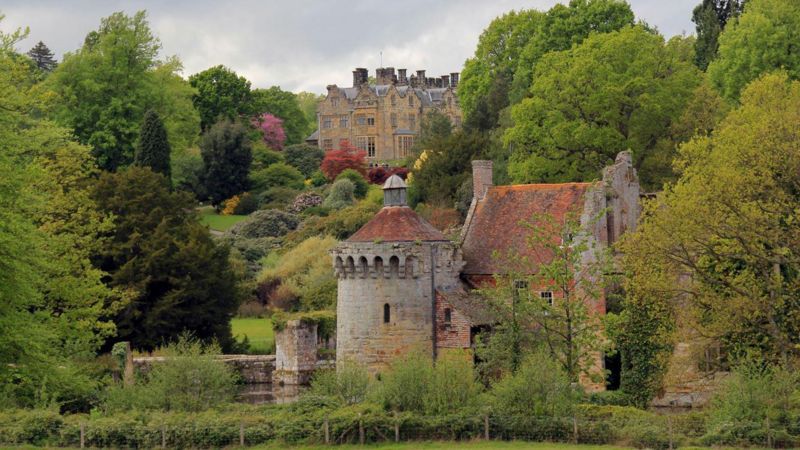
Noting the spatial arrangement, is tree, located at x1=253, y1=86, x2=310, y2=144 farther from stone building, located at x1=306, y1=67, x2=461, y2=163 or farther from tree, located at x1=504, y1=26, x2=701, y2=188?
tree, located at x1=504, y1=26, x2=701, y2=188

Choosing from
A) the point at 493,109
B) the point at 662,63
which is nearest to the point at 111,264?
the point at 662,63

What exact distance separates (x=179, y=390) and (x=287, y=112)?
90.2 m

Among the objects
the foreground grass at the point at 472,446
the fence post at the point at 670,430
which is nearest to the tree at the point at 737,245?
the fence post at the point at 670,430

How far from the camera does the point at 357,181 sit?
320 ft

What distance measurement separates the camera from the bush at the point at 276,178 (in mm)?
100938

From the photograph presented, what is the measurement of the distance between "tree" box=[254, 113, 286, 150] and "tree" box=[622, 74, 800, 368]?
79181 mm

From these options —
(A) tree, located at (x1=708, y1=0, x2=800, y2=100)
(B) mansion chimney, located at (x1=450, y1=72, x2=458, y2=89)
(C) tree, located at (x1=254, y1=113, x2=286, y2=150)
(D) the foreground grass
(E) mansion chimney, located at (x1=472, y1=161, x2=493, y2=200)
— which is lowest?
(D) the foreground grass

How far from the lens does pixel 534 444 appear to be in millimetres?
37438

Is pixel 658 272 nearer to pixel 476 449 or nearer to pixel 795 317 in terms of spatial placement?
pixel 795 317

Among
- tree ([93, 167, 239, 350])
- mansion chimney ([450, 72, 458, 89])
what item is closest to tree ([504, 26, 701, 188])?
tree ([93, 167, 239, 350])

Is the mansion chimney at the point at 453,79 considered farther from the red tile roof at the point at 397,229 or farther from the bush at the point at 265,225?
the red tile roof at the point at 397,229

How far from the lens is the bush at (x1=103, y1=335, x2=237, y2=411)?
42.0m

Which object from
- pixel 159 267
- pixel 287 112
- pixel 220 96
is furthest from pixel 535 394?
pixel 287 112

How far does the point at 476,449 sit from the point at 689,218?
9.88 m
